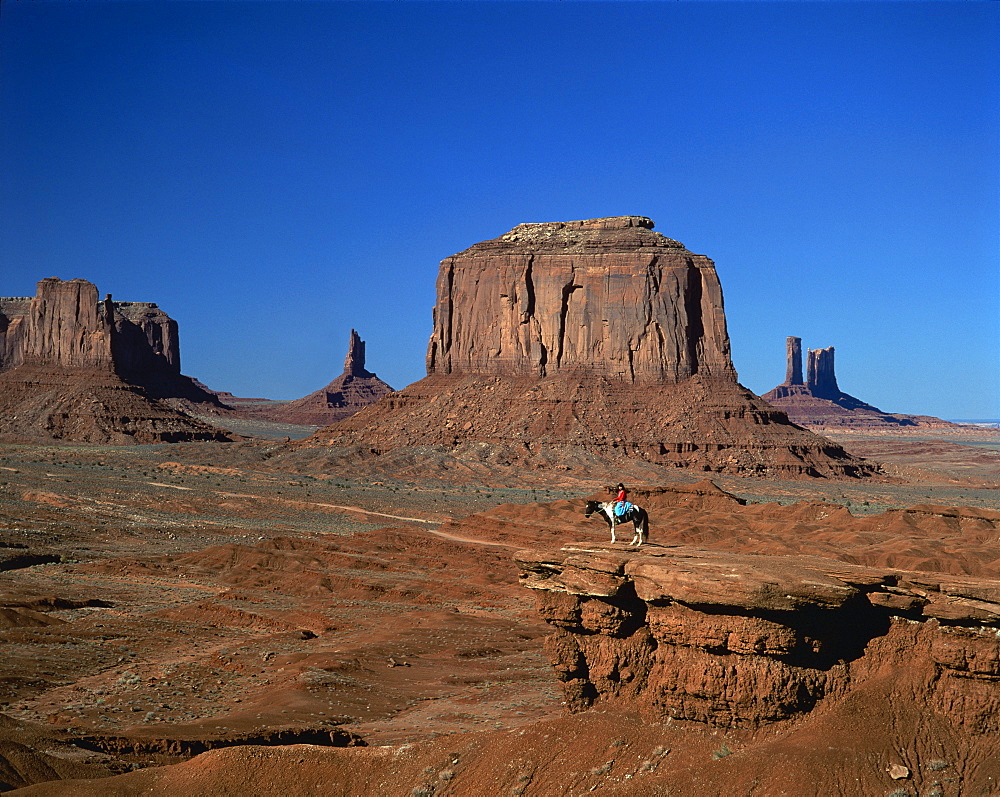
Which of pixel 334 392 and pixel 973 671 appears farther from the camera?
pixel 334 392

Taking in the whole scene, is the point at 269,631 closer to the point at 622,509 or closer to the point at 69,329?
the point at 622,509

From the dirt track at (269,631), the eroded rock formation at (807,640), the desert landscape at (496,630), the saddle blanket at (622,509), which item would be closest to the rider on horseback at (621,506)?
the saddle blanket at (622,509)

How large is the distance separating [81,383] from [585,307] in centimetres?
6187

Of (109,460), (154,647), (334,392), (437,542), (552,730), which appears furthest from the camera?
(334,392)

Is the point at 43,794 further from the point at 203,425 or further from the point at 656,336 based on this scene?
the point at 203,425

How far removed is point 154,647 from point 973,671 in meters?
17.3

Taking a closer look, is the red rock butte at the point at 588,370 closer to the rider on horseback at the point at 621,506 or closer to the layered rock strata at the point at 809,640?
the rider on horseback at the point at 621,506

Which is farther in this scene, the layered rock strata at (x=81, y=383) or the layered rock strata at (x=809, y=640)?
the layered rock strata at (x=81, y=383)

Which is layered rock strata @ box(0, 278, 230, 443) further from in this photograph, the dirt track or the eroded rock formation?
the eroded rock formation

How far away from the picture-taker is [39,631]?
72.8 ft

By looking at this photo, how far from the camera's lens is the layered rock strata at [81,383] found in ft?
345

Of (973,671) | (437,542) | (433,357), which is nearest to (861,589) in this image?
(973,671)

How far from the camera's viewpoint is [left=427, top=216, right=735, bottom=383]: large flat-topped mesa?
289ft

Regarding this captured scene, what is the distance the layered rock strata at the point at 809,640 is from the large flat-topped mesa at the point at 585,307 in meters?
75.5
